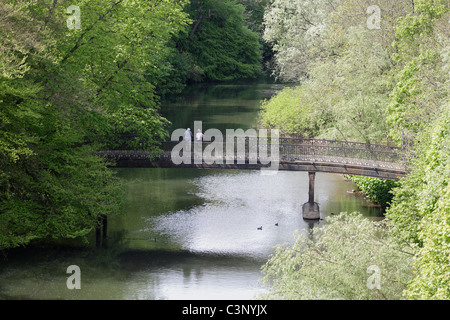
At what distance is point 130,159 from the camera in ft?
111

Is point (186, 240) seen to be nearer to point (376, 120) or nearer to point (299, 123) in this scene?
point (376, 120)

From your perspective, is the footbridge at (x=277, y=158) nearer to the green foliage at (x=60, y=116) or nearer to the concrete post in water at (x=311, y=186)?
the concrete post in water at (x=311, y=186)

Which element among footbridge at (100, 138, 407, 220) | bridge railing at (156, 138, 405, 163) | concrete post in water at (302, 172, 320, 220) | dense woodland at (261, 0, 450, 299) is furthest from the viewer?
concrete post in water at (302, 172, 320, 220)

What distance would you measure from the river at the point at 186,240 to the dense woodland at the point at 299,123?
4.84ft

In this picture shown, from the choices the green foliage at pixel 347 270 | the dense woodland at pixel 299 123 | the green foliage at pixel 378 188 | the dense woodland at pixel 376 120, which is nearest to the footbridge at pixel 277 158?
the dense woodland at pixel 299 123

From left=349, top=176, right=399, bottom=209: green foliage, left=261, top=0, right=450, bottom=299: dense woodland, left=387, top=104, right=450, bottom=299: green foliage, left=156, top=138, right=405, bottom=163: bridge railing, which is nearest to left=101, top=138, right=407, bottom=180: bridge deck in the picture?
left=156, top=138, right=405, bottom=163: bridge railing

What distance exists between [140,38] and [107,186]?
8615 mm

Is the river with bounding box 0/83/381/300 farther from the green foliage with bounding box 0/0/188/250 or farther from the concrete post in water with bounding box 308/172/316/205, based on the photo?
the green foliage with bounding box 0/0/188/250

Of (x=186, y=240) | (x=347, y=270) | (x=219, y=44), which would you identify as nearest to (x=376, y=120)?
(x=186, y=240)

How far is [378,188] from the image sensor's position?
122 feet

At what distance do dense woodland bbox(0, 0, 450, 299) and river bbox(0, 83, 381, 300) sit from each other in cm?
147

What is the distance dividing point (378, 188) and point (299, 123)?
12732mm

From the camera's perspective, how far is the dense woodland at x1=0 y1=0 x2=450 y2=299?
20328 mm
